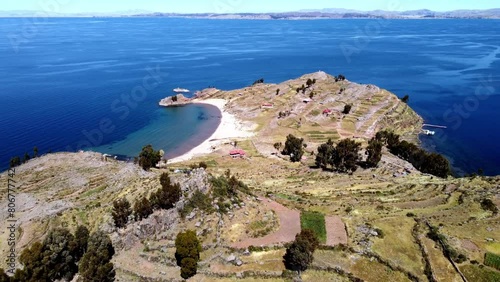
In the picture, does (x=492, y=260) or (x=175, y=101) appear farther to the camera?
(x=175, y=101)

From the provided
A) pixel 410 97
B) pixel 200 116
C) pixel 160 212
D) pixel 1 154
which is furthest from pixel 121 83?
pixel 160 212

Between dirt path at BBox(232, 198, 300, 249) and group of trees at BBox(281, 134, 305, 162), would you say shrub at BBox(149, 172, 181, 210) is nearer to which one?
dirt path at BBox(232, 198, 300, 249)

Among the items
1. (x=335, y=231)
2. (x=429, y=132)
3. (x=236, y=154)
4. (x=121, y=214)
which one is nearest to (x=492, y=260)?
(x=335, y=231)

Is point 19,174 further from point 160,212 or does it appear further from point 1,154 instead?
point 160,212

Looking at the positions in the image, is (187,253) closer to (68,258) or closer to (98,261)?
(98,261)

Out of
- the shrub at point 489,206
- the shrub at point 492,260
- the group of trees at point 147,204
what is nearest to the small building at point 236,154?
the group of trees at point 147,204

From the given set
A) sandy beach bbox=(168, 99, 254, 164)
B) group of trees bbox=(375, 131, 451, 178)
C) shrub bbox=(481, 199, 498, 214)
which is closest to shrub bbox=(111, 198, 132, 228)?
sandy beach bbox=(168, 99, 254, 164)
